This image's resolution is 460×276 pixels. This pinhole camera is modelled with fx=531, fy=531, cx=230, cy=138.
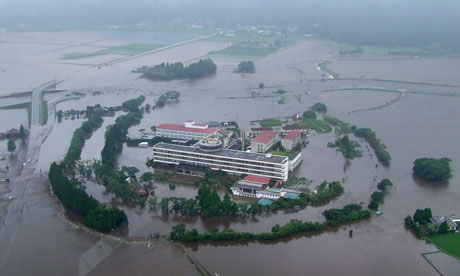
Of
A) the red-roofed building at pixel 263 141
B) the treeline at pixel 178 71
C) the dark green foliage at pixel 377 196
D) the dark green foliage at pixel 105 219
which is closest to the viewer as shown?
the dark green foliage at pixel 105 219

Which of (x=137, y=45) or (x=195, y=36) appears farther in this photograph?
(x=195, y=36)

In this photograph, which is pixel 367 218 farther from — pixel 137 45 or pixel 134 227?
pixel 137 45

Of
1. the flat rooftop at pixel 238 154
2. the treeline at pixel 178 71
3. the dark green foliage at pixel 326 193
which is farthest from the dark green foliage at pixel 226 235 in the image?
the treeline at pixel 178 71

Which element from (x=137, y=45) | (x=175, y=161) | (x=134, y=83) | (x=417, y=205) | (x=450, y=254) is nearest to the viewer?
(x=450, y=254)

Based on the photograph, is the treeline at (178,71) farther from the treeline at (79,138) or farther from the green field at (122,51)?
the treeline at (79,138)

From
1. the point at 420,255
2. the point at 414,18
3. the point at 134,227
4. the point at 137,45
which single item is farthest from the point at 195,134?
the point at 414,18

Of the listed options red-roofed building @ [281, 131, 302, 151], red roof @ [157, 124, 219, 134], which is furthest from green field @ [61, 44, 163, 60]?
red-roofed building @ [281, 131, 302, 151]

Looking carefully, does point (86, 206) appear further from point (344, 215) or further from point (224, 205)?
point (344, 215)
